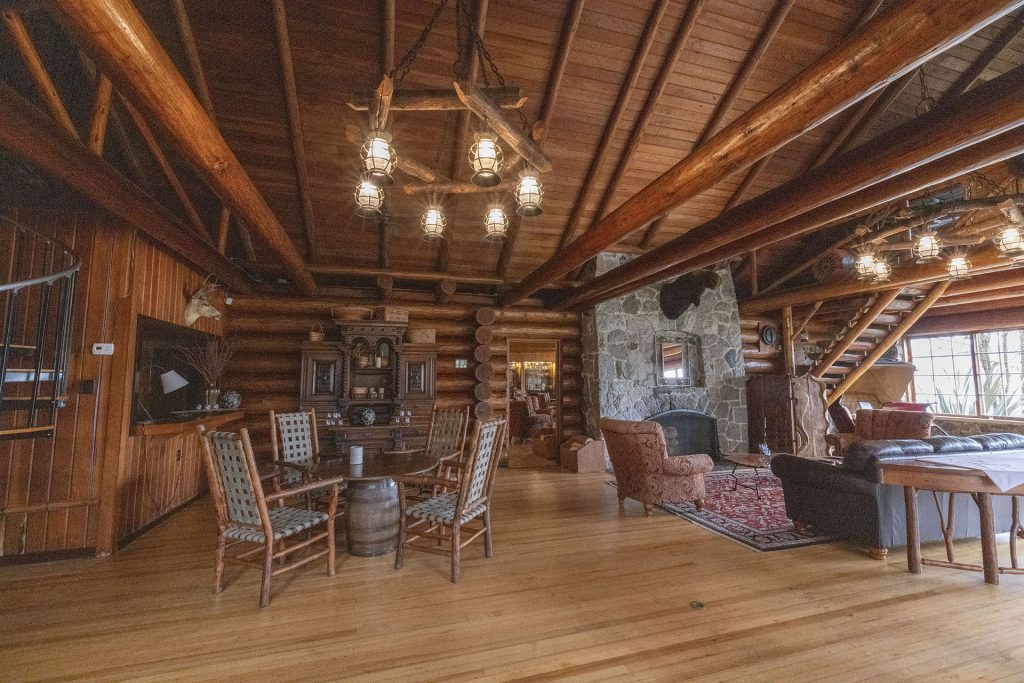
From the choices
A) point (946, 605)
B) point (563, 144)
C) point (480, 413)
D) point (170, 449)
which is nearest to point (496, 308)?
point (480, 413)

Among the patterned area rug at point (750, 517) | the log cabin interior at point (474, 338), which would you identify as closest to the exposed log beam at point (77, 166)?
the log cabin interior at point (474, 338)

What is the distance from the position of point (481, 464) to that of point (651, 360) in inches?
221

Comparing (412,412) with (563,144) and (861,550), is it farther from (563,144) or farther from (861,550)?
(861,550)

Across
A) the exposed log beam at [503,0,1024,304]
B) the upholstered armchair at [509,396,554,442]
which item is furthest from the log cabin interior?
the upholstered armchair at [509,396,554,442]

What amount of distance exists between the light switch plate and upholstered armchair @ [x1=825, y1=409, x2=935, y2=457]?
896cm

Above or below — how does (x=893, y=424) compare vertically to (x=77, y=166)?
below

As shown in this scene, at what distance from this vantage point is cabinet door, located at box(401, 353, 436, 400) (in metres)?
7.21

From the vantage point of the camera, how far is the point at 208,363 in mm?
6074

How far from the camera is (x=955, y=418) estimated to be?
9734 millimetres

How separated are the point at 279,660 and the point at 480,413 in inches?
217

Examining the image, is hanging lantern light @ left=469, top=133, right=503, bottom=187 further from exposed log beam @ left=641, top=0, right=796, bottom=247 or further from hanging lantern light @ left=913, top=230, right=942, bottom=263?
hanging lantern light @ left=913, top=230, right=942, bottom=263

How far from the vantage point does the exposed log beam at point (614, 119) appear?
197 inches

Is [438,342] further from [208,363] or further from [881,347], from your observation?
[881,347]

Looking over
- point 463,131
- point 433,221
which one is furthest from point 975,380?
point 433,221
